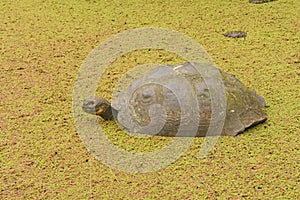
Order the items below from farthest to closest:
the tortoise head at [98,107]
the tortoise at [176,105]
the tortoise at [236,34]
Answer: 1. the tortoise at [236,34]
2. the tortoise head at [98,107]
3. the tortoise at [176,105]

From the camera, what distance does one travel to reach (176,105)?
6.72 feet

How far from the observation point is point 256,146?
2.03m

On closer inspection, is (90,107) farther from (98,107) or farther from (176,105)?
(176,105)

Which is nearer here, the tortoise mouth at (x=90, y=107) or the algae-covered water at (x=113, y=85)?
the algae-covered water at (x=113, y=85)

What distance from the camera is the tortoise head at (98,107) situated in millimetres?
2168

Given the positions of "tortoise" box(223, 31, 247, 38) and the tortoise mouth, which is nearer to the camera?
the tortoise mouth

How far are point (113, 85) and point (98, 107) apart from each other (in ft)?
1.25

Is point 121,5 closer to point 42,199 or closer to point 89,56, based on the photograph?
point 89,56

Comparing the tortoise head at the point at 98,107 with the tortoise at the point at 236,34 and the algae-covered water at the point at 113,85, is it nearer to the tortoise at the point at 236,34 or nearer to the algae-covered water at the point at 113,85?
the algae-covered water at the point at 113,85

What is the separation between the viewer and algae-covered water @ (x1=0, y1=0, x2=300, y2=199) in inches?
71.8

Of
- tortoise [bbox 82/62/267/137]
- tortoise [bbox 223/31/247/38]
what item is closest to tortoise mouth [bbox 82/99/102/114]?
tortoise [bbox 82/62/267/137]

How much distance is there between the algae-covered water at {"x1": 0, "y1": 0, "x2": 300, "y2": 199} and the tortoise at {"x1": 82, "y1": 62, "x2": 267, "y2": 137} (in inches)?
2.2

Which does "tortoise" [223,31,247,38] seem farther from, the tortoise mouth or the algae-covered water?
the tortoise mouth

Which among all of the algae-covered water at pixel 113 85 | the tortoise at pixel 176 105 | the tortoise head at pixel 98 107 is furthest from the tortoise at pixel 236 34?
the tortoise head at pixel 98 107
